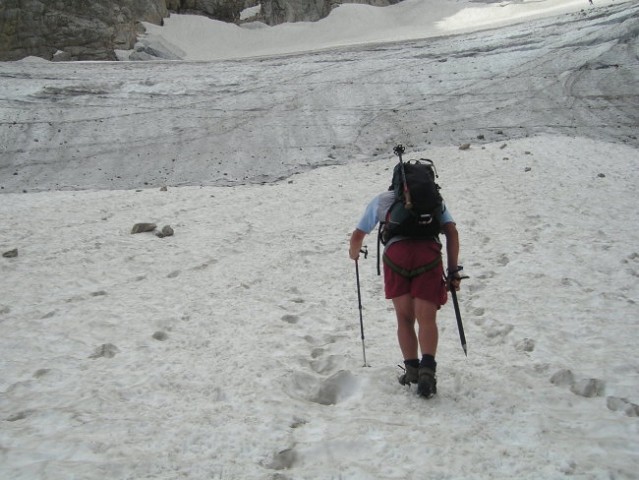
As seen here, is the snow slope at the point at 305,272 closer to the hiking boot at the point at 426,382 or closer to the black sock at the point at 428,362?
the hiking boot at the point at 426,382

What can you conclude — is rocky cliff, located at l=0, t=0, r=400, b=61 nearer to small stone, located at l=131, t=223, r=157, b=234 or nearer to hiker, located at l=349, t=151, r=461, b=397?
small stone, located at l=131, t=223, r=157, b=234

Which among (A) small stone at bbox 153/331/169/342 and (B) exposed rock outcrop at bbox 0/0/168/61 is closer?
(A) small stone at bbox 153/331/169/342

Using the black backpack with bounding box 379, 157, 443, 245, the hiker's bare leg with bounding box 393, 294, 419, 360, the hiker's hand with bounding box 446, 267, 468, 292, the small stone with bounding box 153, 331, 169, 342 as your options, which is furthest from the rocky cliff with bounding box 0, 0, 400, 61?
the hiker's hand with bounding box 446, 267, 468, 292

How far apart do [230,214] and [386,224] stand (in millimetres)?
7952

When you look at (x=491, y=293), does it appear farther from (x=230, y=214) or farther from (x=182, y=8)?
(x=182, y=8)

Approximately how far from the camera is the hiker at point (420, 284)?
4.11m

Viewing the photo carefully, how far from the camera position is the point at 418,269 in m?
4.15

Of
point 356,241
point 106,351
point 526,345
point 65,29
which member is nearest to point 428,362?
point 356,241

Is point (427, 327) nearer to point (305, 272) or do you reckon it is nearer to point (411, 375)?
point (411, 375)

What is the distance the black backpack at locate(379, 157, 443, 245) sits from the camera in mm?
4047

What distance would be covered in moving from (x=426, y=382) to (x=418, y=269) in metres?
0.90

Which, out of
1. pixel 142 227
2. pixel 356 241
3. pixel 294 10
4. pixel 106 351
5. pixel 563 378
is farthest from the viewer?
pixel 294 10

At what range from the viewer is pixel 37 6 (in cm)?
3008

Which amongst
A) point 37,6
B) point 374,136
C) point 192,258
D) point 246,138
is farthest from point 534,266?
point 37,6
